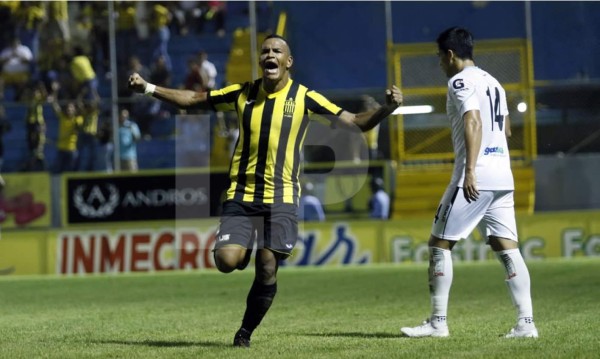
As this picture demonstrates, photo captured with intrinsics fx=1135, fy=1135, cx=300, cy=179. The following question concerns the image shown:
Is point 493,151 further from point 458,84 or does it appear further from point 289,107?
point 289,107

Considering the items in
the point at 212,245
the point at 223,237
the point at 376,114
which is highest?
the point at 376,114

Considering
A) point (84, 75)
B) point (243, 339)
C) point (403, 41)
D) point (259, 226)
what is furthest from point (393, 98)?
point (84, 75)

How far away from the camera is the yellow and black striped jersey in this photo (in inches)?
314

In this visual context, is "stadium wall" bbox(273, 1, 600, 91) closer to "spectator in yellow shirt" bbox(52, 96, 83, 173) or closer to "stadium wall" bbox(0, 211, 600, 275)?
"stadium wall" bbox(0, 211, 600, 275)

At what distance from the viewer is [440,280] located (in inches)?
324

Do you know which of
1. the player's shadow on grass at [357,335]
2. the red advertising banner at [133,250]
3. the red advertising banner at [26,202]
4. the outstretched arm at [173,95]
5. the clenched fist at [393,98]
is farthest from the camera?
the red advertising banner at [26,202]

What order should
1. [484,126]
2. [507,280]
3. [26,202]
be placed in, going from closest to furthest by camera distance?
[484,126], [507,280], [26,202]

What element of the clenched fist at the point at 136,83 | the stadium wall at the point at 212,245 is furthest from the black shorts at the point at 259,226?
the stadium wall at the point at 212,245

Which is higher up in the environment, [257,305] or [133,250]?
[257,305]

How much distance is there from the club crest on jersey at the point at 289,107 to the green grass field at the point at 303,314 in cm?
162

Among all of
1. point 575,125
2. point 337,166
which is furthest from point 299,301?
point 575,125

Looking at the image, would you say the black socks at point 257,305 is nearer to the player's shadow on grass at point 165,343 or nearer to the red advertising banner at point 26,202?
the player's shadow on grass at point 165,343

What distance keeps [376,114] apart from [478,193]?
0.90 meters

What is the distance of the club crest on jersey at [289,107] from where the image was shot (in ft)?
26.4
